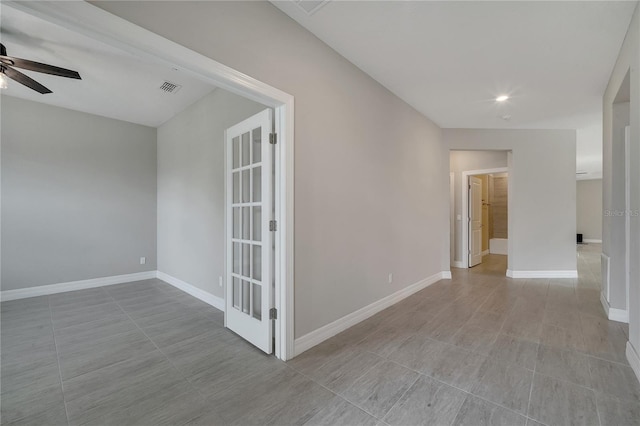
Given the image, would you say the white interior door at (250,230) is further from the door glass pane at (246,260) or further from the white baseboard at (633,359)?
the white baseboard at (633,359)

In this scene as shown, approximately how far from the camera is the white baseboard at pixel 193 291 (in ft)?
11.2

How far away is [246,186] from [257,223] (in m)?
0.42

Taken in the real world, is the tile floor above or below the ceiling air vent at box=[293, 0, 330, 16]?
below

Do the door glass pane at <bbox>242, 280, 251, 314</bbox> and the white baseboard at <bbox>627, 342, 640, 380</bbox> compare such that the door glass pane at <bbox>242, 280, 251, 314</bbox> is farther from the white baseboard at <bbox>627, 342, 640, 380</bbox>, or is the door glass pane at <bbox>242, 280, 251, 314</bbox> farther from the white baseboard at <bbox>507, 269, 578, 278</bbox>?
the white baseboard at <bbox>507, 269, 578, 278</bbox>

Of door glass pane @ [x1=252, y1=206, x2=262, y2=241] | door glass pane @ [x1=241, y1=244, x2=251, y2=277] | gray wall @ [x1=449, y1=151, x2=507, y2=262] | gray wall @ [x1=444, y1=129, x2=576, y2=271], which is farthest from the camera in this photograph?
gray wall @ [x1=449, y1=151, x2=507, y2=262]

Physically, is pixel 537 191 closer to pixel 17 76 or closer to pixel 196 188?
pixel 196 188

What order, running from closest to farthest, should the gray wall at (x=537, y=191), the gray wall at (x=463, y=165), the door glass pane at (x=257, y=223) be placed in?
the door glass pane at (x=257, y=223), the gray wall at (x=537, y=191), the gray wall at (x=463, y=165)

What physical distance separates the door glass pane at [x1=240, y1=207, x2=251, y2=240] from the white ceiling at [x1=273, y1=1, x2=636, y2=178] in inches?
67.3

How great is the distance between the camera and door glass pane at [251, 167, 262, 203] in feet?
7.88

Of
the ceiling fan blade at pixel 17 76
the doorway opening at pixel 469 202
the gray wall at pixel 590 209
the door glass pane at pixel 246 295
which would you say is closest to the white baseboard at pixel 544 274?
the doorway opening at pixel 469 202

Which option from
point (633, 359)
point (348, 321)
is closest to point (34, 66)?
point (348, 321)

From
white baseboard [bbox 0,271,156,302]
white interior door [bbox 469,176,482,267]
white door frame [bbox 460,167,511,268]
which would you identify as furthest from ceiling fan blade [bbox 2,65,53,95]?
white interior door [bbox 469,176,482,267]

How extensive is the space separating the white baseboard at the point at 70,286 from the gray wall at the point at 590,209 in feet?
50.4

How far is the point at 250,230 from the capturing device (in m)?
2.50
